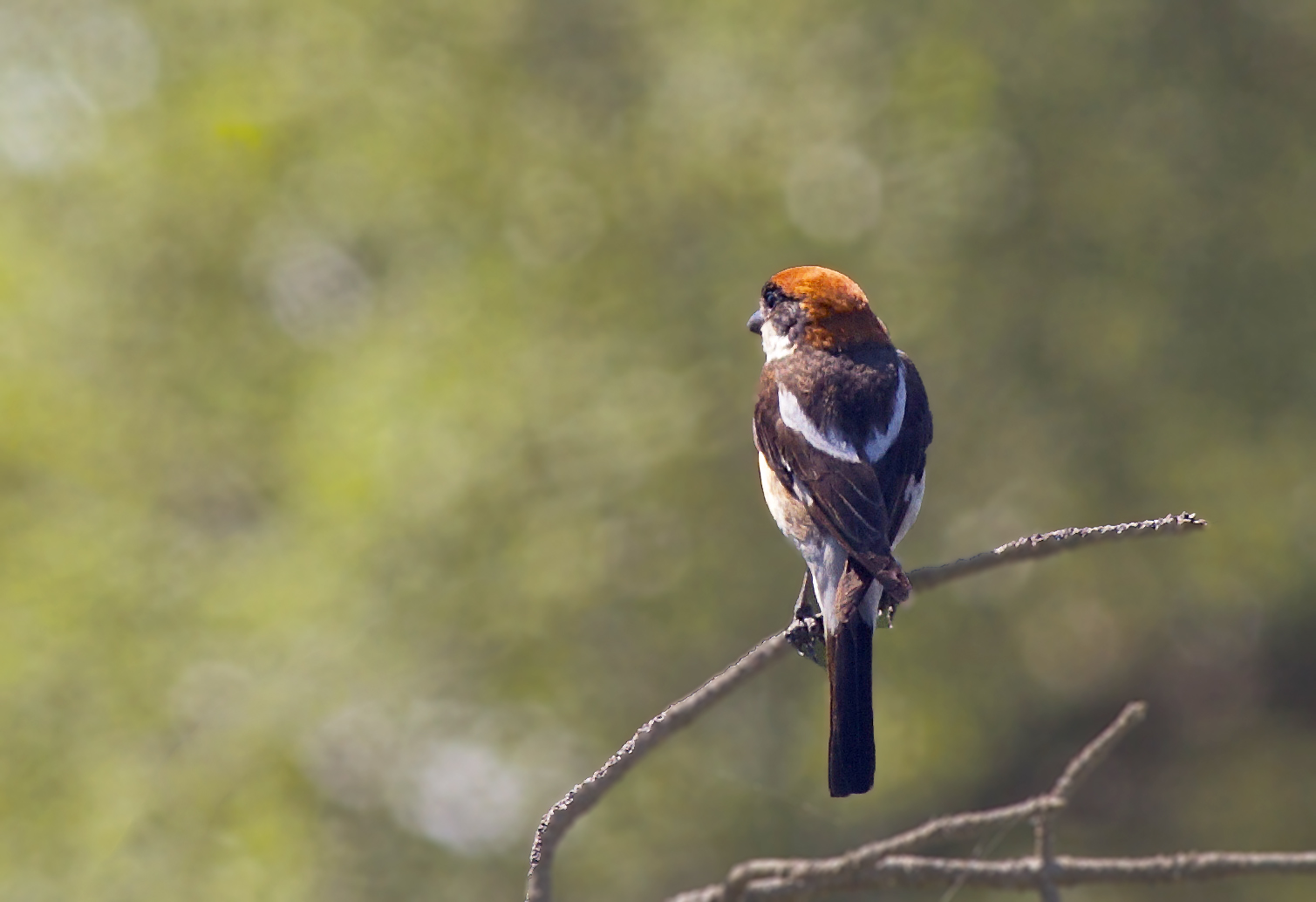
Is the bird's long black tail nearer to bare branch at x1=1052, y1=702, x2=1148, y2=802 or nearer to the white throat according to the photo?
bare branch at x1=1052, y1=702, x2=1148, y2=802

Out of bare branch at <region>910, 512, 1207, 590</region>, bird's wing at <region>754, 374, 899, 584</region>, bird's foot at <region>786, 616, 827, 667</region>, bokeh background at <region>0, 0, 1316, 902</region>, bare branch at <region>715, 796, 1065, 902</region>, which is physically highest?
bokeh background at <region>0, 0, 1316, 902</region>

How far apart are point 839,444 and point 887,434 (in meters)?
0.12

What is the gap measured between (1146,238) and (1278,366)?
1.11m

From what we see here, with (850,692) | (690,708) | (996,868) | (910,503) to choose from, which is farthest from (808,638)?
(690,708)

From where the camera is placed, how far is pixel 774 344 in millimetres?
3387

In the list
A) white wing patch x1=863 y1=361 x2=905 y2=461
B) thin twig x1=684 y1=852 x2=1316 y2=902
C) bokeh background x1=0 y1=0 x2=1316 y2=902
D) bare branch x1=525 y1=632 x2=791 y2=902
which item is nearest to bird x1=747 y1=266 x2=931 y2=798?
white wing patch x1=863 y1=361 x2=905 y2=461

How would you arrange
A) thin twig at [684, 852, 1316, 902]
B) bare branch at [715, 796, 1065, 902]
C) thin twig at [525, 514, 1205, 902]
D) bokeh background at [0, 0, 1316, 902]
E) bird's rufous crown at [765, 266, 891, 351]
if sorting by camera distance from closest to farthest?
1. thin twig at [525, 514, 1205, 902]
2. bare branch at [715, 796, 1065, 902]
3. thin twig at [684, 852, 1316, 902]
4. bird's rufous crown at [765, 266, 891, 351]
5. bokeh background at [0, 0, 1316, 902]

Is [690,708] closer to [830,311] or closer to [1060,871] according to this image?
[1060,871]

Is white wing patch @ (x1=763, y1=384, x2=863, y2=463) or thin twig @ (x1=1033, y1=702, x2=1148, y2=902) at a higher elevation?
white wing patch @ (x1=763, y1=384, x2=863, y2=463)

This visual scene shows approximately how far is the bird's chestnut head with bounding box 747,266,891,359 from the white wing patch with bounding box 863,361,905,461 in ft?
0.66

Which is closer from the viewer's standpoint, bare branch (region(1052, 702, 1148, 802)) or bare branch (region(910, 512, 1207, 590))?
bare branch (region(910, 512, 1207, 590))

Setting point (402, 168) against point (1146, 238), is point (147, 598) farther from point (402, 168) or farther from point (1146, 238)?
point (1146, 238)

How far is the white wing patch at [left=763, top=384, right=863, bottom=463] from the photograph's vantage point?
2941 mm

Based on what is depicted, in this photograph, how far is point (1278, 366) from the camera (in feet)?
27.1
